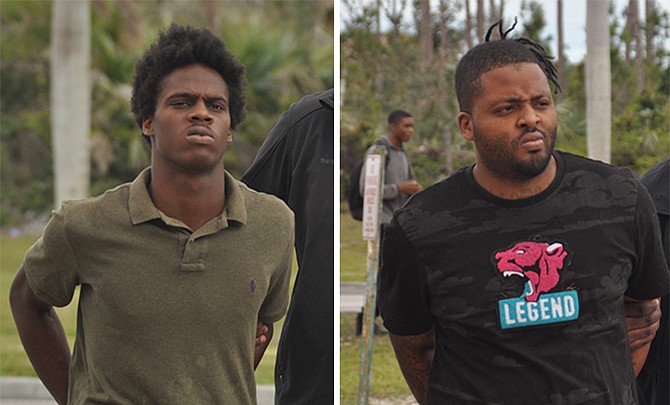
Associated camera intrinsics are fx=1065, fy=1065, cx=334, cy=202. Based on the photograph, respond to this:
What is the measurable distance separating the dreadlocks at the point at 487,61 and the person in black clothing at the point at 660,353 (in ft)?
2.52

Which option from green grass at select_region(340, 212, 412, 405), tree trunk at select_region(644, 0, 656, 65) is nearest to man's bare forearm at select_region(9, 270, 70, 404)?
green grass at select_region(340, 212, 412, 405)

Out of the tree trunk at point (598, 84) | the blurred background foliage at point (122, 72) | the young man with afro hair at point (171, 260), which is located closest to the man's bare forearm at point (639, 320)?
the young man with afro hair at point (171, 260)

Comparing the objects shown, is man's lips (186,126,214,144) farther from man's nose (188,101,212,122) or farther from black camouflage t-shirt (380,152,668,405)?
black camouflage t-shirt (380,152,668,405)

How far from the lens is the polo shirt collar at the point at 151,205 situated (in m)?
2.59

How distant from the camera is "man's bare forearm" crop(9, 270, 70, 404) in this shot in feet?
9.22

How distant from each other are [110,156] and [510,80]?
14.3 m

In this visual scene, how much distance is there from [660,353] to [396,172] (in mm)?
4890

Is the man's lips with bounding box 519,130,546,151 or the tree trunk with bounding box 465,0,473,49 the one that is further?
the tree trunk with bounding box 465,0,473,49

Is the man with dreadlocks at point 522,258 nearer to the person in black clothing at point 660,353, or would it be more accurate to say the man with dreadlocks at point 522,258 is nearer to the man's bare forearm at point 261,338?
the man's bare forearm at point 261,338

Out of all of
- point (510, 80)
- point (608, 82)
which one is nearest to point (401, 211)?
point (510, 80)

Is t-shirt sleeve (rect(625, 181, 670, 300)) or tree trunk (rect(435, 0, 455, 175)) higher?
tree trunk (rect(435, 0, 455, 175))

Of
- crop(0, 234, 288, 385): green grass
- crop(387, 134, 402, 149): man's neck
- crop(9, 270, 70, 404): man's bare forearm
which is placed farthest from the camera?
crop(387, 134, 402, 149): man's neck

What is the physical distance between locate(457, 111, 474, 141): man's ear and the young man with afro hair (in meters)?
0.54

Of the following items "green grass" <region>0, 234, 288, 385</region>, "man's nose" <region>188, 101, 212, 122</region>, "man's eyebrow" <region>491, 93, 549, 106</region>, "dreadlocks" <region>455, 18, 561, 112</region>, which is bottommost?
"green grass" <region>0, 234, 288, 385</region>
